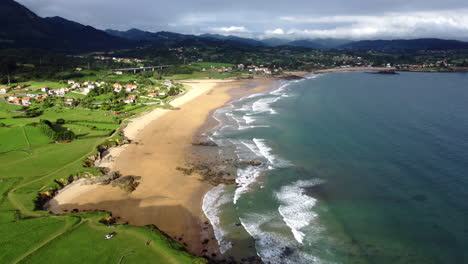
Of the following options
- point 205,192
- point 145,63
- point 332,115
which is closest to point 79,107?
point 205,192

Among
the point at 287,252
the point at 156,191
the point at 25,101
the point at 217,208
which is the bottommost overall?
the point at 287,252

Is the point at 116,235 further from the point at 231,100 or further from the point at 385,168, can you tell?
the point at 231,100

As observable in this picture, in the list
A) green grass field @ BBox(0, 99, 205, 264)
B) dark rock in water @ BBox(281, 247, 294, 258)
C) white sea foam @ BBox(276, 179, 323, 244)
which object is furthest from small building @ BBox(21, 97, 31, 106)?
dark rock in water @ BBox(281, 247, 294, 258)

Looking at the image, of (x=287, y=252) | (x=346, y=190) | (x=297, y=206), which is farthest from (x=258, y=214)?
(x=346, y=190)

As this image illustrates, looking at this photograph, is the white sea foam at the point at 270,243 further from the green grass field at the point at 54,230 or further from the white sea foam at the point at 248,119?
the white sea foam at the point at 248,119

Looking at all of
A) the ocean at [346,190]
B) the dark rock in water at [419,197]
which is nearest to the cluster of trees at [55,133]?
the ocean at [346,190]

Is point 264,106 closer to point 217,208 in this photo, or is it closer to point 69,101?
point 217,208

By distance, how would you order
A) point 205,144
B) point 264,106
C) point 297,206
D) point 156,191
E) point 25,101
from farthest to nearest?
point 264,106, point 25,101, point 205,144, point 156,191, point 297,206
